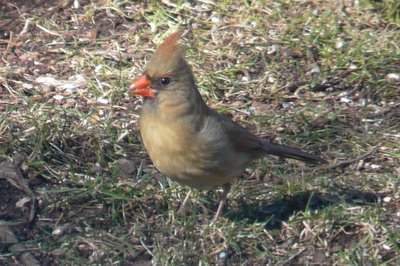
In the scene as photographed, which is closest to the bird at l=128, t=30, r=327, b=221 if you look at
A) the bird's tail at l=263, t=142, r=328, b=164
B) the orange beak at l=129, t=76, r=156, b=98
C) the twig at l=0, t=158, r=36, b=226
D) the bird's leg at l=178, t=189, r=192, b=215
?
the orange beak at l=129, t=76, r=156, b=98

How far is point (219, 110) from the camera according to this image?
5637mm

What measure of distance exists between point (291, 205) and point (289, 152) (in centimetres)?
26

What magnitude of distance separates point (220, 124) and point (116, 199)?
1.96 feet

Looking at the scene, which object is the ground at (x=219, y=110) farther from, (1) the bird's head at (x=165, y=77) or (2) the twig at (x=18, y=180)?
(1) the bird's head at (x=165, y=77)

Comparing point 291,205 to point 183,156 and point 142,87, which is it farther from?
point 142,87

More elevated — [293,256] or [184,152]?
[184,152]

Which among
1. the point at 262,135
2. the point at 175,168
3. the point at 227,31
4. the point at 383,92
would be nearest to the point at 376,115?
the point at 383,92

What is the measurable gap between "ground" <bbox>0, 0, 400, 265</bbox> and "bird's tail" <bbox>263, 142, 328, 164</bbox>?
0.12 m

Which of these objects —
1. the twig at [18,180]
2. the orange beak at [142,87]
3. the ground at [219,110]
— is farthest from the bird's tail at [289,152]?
the twig at [18,180]

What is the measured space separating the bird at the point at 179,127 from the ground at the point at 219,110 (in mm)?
254

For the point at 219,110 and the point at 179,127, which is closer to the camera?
the point at 179,127

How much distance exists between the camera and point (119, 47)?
6.11 meters

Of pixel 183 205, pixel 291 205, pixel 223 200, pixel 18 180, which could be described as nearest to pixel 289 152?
pixel 291 205

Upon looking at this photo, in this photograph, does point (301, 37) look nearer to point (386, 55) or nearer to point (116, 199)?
point (386, 55)
